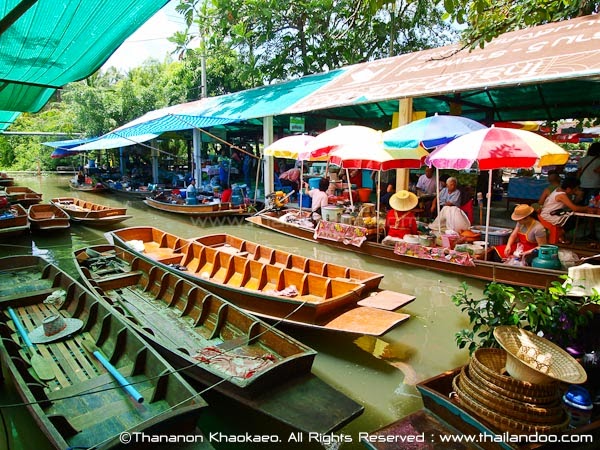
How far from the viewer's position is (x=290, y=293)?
5859 mm

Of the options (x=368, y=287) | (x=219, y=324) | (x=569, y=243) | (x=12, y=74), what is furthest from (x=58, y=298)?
(x=569, y=243)

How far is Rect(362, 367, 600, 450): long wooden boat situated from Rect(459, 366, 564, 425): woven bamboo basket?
0.10 meters

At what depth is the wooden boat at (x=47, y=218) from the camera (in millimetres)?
11242

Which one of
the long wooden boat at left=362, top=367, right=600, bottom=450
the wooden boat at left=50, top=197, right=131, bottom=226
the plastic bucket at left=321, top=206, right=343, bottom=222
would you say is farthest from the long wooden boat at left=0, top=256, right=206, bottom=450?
the wooden boat at left=50, top=197, right=131, bottom=226

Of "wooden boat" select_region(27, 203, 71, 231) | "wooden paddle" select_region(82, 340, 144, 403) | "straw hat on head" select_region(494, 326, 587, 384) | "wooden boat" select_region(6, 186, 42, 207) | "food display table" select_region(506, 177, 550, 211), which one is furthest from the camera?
"wooden boat" select_region(6, 186, 42, 207)

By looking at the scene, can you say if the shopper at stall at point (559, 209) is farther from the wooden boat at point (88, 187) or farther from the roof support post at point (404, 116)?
the wooden boat at point (88, 187)

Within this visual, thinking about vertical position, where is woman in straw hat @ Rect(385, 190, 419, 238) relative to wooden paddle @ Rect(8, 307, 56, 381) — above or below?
above

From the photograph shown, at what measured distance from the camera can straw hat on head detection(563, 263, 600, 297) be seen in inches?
129

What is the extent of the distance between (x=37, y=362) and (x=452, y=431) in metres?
4.16

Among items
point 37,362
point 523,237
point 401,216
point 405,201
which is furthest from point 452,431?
point 401,216

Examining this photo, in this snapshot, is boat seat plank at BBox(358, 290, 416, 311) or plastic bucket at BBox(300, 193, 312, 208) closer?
boat seat plank at BBox(358, 290, 416, 311)

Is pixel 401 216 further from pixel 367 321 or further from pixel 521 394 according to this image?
pixel 521 394

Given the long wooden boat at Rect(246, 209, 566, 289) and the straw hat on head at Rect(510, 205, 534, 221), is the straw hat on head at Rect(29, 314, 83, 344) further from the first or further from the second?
the straw hat on head at Rect(510, 205, 534, 221)

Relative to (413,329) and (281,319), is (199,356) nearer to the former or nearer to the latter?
(281,319)
